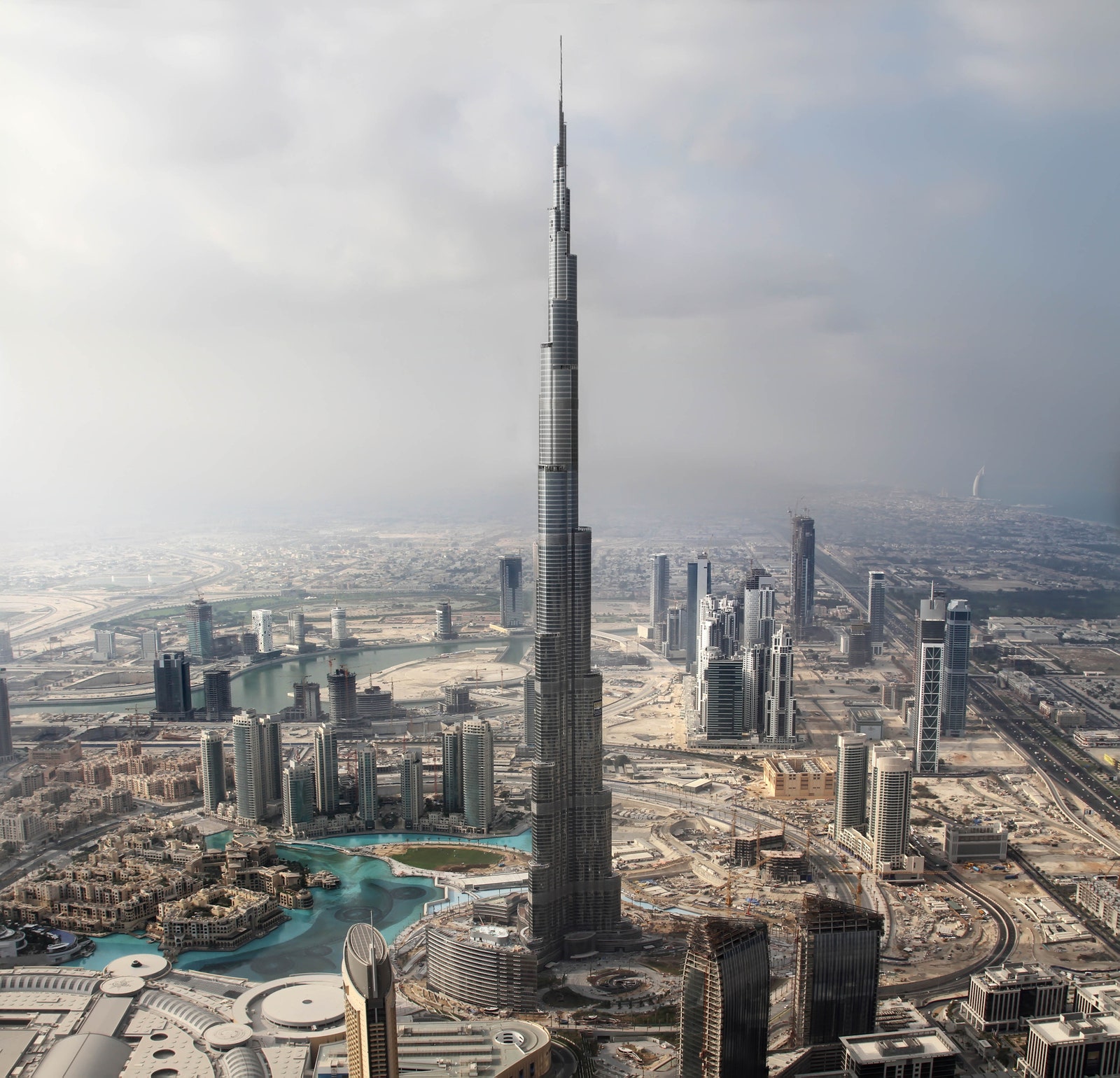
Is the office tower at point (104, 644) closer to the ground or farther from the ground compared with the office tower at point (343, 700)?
farther from the ground

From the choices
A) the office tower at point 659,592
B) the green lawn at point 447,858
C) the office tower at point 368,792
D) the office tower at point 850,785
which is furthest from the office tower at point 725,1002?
the office tower at point 659,592

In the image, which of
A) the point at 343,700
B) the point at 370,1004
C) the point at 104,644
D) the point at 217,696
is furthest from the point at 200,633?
the point at 370,1004

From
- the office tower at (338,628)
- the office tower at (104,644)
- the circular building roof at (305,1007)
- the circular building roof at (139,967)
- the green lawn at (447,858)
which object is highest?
the office tower at (104,644)

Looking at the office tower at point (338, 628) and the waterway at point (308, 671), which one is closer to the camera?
the waterway at point (308, 671)

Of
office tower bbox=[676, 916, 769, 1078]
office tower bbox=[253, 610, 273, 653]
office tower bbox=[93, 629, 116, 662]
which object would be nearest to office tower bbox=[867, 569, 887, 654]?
office tower bbox=[253, 610, 273, 653]

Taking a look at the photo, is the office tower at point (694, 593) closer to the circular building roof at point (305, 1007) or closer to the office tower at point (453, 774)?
the office tower at point (453, 774)

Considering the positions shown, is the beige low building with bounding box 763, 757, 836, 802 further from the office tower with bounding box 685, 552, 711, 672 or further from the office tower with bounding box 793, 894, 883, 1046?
the office tower with bounding box 685, 552, 711, 672

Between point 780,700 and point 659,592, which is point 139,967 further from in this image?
point 659,592
